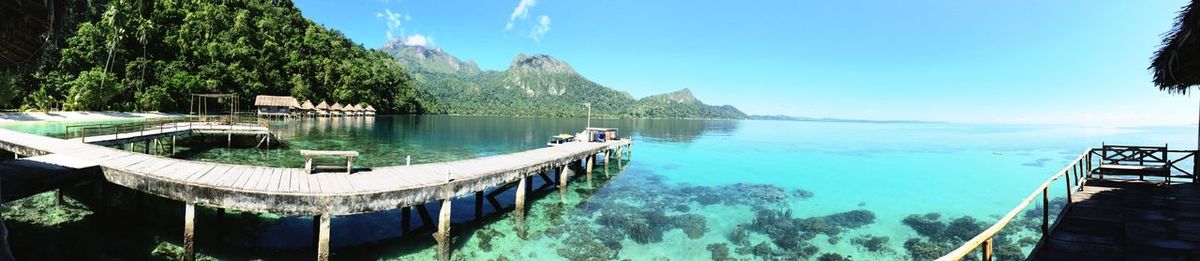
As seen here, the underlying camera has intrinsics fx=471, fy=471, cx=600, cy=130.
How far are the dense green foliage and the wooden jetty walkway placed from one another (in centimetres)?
Result: 2754

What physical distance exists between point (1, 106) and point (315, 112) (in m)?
39.5

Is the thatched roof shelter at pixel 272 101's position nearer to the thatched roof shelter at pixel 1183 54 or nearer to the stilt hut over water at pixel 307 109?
the stilt hut over water at pixel 307 109

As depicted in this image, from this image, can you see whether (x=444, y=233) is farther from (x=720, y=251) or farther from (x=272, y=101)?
(x=272, y=101)

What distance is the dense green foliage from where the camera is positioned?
47.0 meters

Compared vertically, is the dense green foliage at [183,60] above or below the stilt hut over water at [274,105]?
above

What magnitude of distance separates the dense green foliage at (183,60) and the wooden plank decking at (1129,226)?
44.9 m

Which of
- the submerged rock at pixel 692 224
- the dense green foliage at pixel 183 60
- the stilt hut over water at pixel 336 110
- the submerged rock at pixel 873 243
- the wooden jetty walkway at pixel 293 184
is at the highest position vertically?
the dense green foliage at pixel 183 60

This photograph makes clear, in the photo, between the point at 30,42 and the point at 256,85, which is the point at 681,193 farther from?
the point at 256,85

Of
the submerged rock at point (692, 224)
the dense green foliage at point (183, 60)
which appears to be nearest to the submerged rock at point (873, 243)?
the submerged rock at point (692, 224)

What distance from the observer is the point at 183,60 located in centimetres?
6153

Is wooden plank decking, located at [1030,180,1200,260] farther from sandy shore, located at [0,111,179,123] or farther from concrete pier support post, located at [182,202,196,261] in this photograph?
sandy shore, located at [0,111,179,123]

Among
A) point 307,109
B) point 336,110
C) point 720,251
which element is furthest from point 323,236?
point 336,110

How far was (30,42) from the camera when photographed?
26.0 feet

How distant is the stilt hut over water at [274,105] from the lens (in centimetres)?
6762
